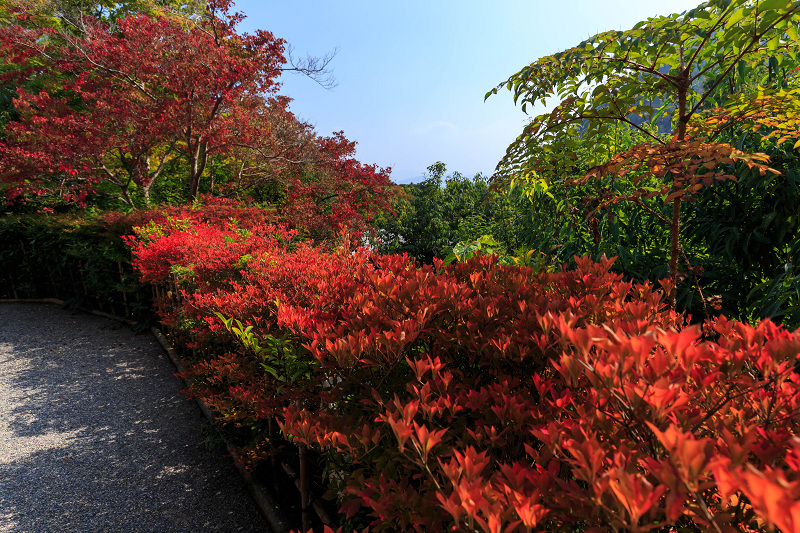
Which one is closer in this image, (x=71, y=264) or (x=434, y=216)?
(x=71, y=264)

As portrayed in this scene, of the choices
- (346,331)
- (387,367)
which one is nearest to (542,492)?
(387,367)

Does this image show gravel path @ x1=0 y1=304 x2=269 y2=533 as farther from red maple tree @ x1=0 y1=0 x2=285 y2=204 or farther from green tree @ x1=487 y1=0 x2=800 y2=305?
red maple tree @ x1=0 y1=0 x2=285 y2=204

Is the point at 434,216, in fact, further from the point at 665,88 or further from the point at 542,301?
the point at 542,301

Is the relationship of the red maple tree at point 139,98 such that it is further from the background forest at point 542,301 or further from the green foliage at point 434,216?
the green foliage at point 434,216

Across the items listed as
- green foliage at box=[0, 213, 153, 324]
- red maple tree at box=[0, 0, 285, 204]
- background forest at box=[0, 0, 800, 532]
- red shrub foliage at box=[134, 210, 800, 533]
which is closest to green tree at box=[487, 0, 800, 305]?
background forest at box=[0, 0, 800, 532]

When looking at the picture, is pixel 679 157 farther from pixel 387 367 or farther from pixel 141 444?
pixel 141 444

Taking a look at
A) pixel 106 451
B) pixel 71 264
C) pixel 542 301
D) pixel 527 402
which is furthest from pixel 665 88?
pixel 71 264

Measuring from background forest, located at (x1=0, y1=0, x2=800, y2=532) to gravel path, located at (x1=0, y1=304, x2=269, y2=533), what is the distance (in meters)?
0.47

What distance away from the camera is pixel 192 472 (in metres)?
3.23

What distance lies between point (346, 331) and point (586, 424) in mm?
1099

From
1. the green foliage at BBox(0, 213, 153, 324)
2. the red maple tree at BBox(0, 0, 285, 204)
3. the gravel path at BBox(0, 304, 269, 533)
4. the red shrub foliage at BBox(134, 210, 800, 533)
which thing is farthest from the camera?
the red maple tree at BBox(0, 0, 285, 204)

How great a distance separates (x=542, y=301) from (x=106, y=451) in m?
4.17

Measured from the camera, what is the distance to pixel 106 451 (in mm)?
3584

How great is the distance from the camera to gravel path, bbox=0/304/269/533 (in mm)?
2811
